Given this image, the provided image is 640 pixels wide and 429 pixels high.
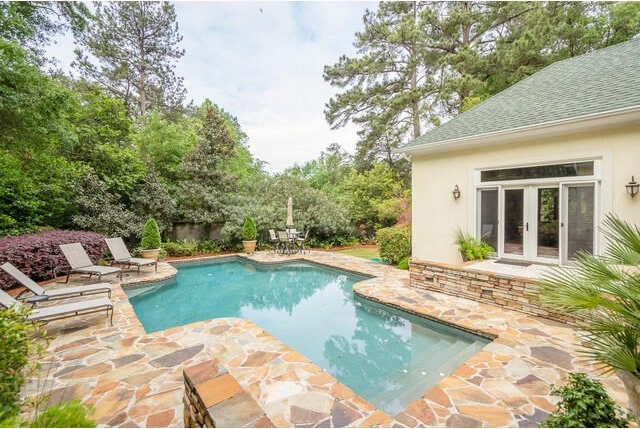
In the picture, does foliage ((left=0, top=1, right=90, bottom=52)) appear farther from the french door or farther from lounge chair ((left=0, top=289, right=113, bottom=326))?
the french door

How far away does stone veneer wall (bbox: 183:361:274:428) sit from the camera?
1.97m

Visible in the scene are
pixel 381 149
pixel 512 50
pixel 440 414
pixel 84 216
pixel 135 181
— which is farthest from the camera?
pixel 381 149

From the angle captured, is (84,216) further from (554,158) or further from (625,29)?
(625,29)

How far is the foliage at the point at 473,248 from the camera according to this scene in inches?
297

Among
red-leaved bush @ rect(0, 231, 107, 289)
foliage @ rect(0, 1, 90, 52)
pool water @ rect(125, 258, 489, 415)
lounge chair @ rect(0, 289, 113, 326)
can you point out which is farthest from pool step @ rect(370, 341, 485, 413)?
foliage @ rect(0, 1, 90, 52)

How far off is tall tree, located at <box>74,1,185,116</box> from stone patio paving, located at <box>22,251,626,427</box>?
58.6 ft

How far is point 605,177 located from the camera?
5.85 meters

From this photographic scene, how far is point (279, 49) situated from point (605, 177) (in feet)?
32.8

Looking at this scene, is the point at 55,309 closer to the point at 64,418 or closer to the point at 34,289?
the point at 34,289

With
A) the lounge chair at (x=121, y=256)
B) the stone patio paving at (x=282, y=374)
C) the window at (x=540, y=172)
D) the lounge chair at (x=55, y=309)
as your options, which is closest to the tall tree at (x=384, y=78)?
the window at (x=540, y=172)

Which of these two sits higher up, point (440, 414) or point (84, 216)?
point (84, 216)

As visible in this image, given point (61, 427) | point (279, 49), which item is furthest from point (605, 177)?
point (279, 49)

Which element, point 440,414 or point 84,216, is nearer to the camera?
point 440,414

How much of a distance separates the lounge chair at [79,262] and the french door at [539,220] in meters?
10.3
